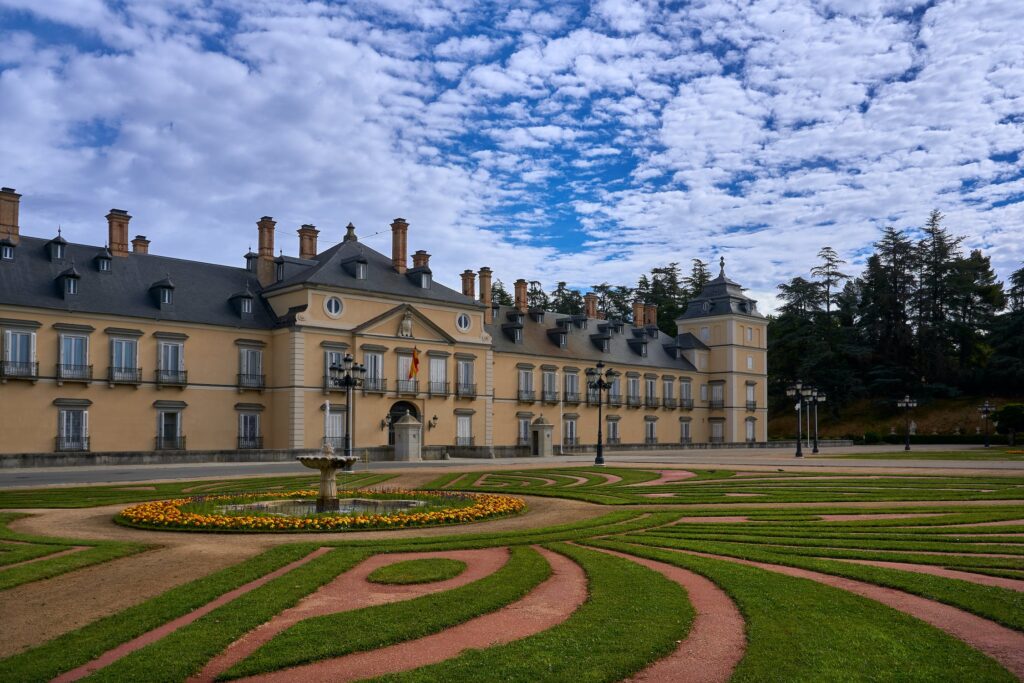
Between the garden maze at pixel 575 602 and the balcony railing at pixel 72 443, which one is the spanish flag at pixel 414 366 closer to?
the balcony railing at pixel 72 443

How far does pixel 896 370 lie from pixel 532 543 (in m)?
74.4

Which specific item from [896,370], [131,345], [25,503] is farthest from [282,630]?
[896,370]

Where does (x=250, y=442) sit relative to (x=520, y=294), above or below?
below

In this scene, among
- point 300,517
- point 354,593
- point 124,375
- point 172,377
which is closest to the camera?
point 354,593

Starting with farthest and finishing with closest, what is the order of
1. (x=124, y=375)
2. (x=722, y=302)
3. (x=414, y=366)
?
(x=722, y=302)
(x=414, y=366)
(x=124, y=375)

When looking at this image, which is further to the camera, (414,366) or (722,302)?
(722,302)

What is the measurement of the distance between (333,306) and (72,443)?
13.5 m

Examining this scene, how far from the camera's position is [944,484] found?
22.3 metres

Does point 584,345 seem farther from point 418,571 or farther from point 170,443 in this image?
point 418,571

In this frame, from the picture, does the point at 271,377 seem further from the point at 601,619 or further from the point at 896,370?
the point at 896,370

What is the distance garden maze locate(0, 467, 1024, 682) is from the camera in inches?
277

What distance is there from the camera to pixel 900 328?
265ft

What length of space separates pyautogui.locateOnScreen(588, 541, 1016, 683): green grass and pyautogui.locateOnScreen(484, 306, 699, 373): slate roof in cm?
4556

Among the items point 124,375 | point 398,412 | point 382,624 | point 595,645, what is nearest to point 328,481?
point 382,624
